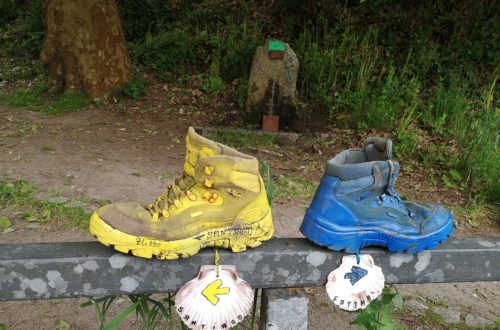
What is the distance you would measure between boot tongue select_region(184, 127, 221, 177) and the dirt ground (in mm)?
1438

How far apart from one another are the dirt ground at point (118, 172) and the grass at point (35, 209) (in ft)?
0.32

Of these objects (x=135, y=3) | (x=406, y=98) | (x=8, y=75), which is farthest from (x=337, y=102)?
(x=8, y=75)

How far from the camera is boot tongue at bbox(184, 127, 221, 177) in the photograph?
1629mm

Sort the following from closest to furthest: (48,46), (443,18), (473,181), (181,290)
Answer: (181,290) < (473,181) < (48,46) < (443,18)

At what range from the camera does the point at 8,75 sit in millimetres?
8727

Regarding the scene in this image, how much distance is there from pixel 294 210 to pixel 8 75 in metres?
6.43

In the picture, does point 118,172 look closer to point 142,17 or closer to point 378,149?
point 378,149

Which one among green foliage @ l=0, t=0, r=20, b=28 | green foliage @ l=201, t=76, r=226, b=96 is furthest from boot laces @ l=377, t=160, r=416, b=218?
green foliage @ l=0, t=0, r=20, b=28

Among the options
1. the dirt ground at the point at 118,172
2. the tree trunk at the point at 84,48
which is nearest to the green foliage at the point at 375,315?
the dirt ground at the point at 118,172

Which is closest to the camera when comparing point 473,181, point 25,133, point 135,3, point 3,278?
point 3,278

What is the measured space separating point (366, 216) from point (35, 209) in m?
3.06

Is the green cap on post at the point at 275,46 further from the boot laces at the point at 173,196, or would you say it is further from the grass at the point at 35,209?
the boot laces at the point at 173,196

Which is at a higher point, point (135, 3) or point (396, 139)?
point (135, 3)

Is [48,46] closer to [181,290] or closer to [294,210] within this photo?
[294,210]
